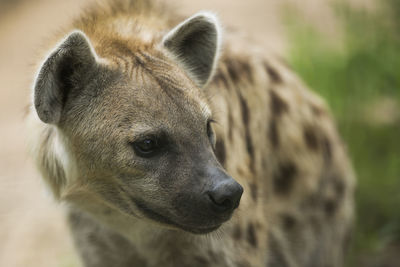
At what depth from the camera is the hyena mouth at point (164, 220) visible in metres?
2.63

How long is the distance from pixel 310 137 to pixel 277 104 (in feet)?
1.03

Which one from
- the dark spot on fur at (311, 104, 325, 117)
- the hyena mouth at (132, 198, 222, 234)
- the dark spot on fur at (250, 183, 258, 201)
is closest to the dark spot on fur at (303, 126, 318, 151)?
the dark spot on fur at (311, 104, 325, 117)

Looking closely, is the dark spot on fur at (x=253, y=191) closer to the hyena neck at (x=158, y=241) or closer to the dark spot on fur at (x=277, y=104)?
the hyena neck at (x=158, y=241)

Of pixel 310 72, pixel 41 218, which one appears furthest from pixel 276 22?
pixel 41 218

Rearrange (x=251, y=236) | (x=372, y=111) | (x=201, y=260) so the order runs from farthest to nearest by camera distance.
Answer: (x=372, y=111) → (x=251, y=236) → (x=201, y=260)

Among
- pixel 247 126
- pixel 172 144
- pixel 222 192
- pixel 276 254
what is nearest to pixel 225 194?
pixel 222 192

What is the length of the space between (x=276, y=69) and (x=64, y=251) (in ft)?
6.92

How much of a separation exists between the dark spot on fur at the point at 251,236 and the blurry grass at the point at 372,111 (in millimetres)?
1617

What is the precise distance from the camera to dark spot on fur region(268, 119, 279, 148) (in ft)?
Result: 12.0

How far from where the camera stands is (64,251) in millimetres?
4863

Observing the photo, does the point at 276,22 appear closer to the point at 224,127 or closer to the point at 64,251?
the point at 64,251

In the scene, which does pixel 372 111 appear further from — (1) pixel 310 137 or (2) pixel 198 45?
(2) pixel 198 45

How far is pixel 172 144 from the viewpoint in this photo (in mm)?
2588

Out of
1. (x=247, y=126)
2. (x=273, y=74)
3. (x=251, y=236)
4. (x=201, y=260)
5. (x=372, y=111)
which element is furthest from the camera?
(x=372, y=111)
